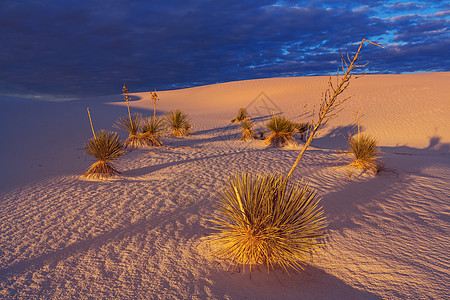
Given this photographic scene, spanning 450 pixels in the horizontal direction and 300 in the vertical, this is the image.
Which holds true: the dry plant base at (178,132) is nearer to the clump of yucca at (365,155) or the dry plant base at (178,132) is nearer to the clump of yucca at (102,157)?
the clump of yucca at (102,157)

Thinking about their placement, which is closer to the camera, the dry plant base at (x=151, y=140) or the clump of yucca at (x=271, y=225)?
the clump of yucca at (x=271, y=225)

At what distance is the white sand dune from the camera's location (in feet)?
8.92

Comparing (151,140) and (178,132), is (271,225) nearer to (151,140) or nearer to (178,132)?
(151,140)

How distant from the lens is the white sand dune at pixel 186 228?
2.72 meters

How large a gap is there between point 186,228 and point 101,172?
336 centimetres

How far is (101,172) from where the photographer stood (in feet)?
20.5

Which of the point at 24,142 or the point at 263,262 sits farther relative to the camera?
the point at 24,142

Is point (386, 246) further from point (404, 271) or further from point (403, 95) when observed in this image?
point (403, 95)

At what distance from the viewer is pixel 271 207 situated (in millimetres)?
2781

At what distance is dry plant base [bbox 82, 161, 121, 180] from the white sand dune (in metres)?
0.34

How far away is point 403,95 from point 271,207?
2273 centimetres

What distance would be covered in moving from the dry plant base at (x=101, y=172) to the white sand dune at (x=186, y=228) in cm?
34

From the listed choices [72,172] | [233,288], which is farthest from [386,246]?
[72,172]

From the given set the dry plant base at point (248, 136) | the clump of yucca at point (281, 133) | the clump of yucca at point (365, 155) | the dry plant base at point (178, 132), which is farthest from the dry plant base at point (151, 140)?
the clump of yucca at point (365, 155)
